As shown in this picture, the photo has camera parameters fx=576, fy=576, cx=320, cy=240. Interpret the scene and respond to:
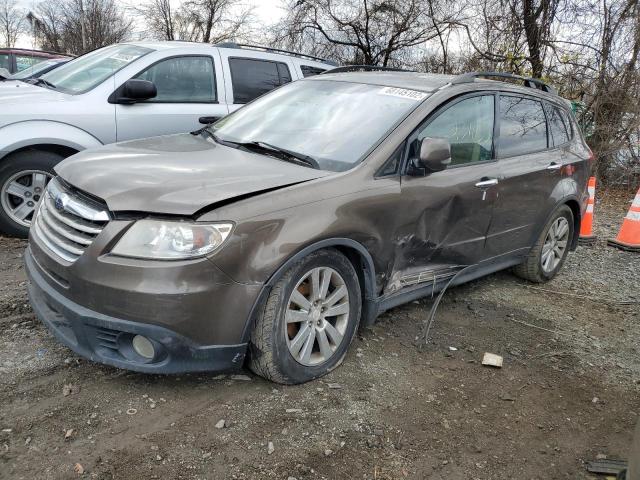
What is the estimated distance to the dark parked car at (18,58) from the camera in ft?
36.8

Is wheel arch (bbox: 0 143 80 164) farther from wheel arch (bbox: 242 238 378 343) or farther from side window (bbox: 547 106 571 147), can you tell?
side window (bbox: 547 106 571 147)

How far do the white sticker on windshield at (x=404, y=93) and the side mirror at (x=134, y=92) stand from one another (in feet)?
7.97

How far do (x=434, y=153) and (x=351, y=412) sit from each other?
1.57m

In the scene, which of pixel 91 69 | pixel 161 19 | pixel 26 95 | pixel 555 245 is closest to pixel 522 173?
pixel 555 245

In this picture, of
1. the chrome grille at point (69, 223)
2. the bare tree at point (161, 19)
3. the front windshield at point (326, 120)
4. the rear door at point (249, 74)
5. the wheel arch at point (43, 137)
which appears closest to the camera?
the chrome grille at point (69, 223)

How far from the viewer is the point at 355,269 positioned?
Result: 3.38m

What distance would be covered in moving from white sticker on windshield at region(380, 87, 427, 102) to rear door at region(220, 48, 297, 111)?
259cm

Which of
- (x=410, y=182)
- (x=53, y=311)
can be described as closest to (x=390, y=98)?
(x=410, y=182)

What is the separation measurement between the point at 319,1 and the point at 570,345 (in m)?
14.3

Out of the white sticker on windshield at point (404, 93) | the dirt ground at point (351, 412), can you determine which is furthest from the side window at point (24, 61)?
the white sticker on windshield at point (404, 93)

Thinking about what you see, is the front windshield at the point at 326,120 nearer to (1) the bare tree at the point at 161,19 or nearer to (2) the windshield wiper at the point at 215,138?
(2) the windshield wiper at the point at 215,138

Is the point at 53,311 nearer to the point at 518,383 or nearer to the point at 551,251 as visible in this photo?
the point at 518,383

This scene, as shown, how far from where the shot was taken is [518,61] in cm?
1168

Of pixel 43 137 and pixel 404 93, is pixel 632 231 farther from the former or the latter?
pixel 43 137
